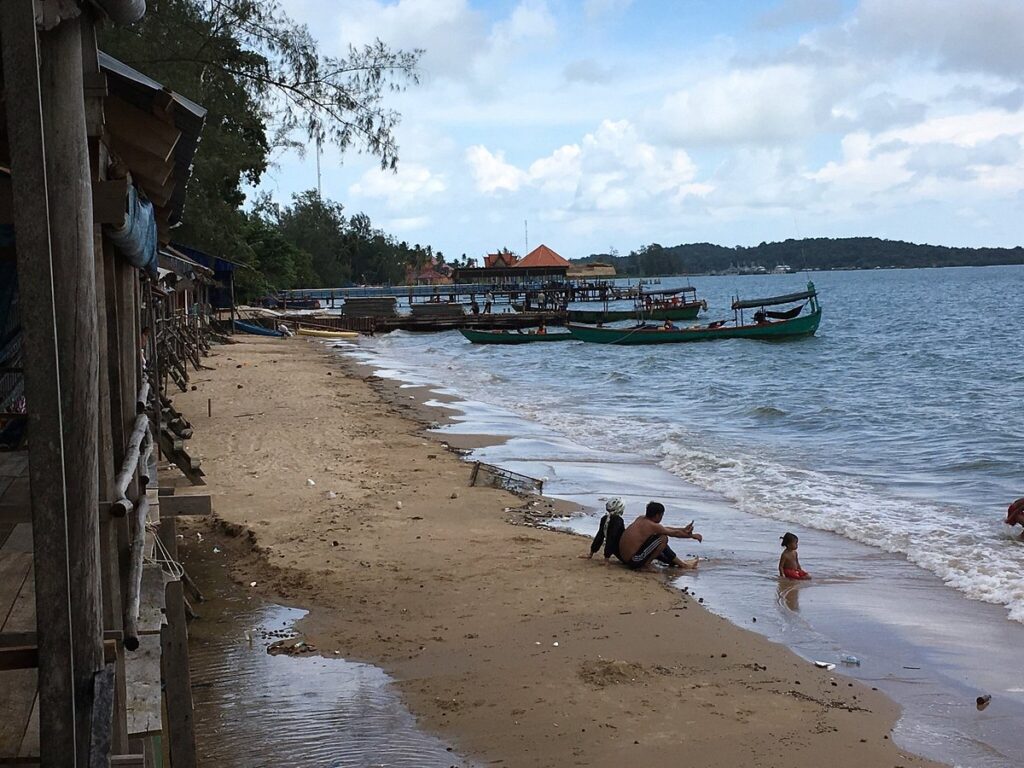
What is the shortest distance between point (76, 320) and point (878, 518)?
452 inches

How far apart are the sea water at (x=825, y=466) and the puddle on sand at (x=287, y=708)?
10.3ft

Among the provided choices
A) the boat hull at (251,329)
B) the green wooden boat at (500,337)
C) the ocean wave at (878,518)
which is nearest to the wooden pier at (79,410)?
the ocean wave at (878,518)

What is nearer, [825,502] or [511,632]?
[511,632]

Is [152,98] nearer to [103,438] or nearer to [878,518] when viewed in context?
[103,438]

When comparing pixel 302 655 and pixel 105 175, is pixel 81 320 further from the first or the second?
pixel 302 655

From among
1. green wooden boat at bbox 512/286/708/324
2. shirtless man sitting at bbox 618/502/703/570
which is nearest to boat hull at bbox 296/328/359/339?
green wooden boat at bbox 512/286/708/324

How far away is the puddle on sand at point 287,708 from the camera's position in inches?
229

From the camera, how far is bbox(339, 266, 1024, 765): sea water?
8773 mm

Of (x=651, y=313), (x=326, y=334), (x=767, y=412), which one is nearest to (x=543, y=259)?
(x=651, y=313)

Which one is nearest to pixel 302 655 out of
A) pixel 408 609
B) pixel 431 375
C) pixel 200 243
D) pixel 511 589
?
pixel 408 609

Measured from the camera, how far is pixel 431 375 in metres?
33.1

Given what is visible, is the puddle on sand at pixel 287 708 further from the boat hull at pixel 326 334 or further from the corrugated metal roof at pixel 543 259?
the corrugated metal roof at pixel 543 259

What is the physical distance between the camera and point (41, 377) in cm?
286

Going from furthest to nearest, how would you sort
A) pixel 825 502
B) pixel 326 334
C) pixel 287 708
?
pixel 326 334 → pixel 825 502 → pixel 287 708
